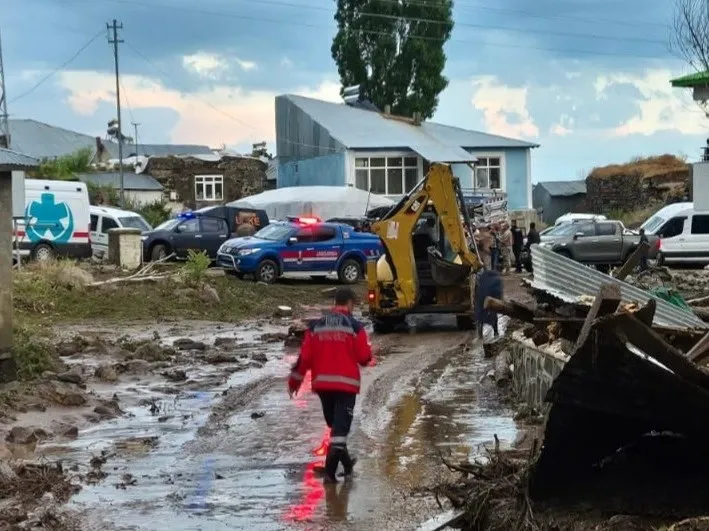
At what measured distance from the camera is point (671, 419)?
20.5ft

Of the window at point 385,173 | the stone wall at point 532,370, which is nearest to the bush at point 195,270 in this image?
the stone wall at point 532,370

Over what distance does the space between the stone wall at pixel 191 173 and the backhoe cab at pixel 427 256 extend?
1919 inches

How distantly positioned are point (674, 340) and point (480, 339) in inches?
454

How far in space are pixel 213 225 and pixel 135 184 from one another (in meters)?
30.7

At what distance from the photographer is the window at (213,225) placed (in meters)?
37.2

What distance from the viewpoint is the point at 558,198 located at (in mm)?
71438

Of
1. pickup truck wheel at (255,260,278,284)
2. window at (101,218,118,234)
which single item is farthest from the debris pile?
window at (101,218,118,234)

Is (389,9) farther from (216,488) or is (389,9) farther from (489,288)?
(216,488)

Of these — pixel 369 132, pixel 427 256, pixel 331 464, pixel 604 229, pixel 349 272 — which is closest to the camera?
pixel 331 464

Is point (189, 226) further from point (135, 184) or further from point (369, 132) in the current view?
point (135, 184)

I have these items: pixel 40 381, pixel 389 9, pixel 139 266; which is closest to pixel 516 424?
pixel 40 381

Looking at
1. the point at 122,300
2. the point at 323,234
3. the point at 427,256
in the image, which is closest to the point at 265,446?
the point at 427,256

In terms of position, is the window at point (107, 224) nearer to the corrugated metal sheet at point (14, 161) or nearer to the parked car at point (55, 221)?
the parked car at point (55, 221)

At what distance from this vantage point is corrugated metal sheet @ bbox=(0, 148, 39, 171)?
42.3 feet
